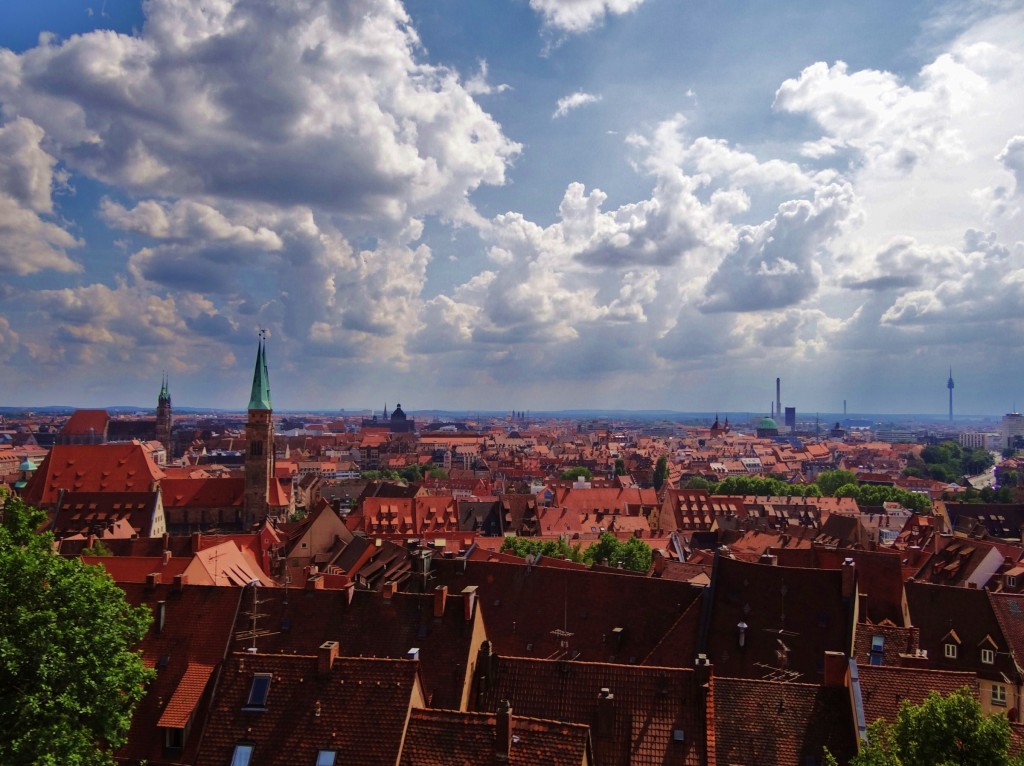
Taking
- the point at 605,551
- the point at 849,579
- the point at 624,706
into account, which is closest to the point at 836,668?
the point at 624,706

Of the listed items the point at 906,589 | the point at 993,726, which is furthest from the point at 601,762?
the point at 906,589

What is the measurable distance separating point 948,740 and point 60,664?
22.9 meters

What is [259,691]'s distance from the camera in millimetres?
24453

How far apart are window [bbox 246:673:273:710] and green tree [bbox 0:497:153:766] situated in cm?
349

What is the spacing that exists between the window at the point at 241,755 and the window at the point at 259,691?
106cm

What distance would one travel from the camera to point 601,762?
25016mm

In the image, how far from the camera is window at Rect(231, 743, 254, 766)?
76.1 ft

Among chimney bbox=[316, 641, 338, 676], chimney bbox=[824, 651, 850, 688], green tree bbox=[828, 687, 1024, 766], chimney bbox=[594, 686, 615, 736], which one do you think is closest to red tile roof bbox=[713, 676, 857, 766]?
chimney bbox=[824, 651, 850, 688]

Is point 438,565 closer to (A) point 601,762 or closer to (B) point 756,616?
(B) point 756,616

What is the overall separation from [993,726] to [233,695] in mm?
19955

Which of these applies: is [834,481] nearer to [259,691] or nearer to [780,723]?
[780,723]

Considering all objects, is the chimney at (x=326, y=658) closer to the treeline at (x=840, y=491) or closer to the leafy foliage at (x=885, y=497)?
the treeline at (x=840, y=491)

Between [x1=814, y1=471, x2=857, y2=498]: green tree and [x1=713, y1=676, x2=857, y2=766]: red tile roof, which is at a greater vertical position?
[x1=713, y1=676, x2=857, y2=766]: red tile roof

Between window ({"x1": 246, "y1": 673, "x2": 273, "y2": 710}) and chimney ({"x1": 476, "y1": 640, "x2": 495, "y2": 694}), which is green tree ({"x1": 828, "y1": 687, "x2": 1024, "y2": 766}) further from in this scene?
window ({"x1": 246, "y1": 673, "x2": 273, "y2": 710})
